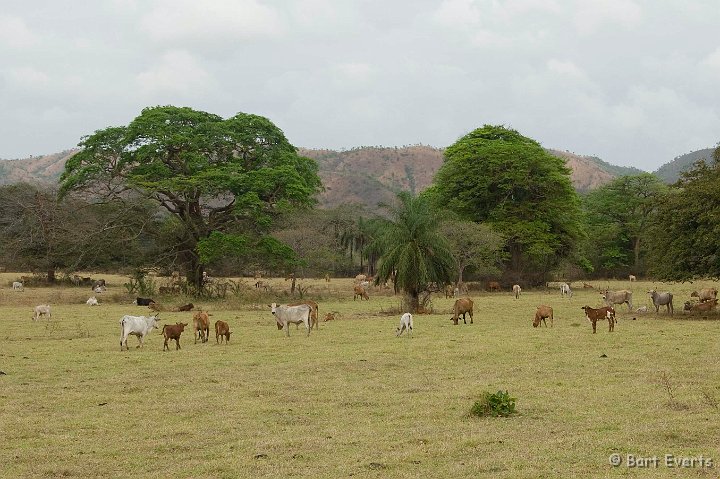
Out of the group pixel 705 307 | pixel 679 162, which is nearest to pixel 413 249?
pixel 705 307

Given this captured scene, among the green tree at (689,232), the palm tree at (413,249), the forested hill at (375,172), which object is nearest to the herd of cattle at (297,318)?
the green tree at (689,232)

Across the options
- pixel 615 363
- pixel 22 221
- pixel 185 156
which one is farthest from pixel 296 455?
pixel 22 221

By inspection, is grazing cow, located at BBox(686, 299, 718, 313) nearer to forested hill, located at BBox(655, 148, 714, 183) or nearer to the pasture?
the pasture

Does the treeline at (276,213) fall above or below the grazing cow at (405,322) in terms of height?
above

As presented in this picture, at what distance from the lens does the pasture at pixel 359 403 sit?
8891mm

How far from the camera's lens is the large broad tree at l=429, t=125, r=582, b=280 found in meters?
55.0

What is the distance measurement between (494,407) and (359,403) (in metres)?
2.48

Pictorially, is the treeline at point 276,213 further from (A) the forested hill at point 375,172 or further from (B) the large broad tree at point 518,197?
(A) the forested hill at point 375,172

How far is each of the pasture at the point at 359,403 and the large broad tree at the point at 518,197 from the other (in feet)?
102

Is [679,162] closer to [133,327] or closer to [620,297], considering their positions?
[620,297]

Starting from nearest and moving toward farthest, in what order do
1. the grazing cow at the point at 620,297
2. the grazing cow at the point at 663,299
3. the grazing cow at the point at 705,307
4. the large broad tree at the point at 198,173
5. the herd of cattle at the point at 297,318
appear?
1. the herd of cattle at the point at 297,318
2. the grazing cow at the point at 705,307
3. the grazing cow at the point at 663,299
4. the grazing cow at the point at 620,297
5. the large broad tree at the point at 198,173

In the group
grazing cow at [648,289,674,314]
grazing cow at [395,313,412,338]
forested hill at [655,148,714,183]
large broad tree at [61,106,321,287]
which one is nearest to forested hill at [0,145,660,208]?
forested hill at [655,148,714,183]

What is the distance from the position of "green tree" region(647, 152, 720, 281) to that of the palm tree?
915cm

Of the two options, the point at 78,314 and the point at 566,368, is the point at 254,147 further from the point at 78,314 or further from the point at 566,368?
the point at 566,368
